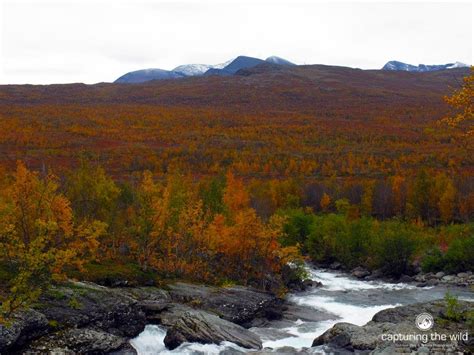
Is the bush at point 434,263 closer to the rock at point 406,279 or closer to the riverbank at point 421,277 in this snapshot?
the riverbank at point 421,277

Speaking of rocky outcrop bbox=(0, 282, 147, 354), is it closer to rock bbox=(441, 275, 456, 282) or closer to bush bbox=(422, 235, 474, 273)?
rock bbox=(441, 275, 456, 282)

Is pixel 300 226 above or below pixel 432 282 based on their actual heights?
above

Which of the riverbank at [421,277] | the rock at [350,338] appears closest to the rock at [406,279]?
the riverbank at [421,277]

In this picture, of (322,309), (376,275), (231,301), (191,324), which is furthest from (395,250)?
(191,324)

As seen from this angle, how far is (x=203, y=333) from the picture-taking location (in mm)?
24281

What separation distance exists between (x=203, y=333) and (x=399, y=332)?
9127 mm

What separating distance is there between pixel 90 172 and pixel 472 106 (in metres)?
28.2

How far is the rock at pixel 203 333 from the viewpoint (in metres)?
24.1

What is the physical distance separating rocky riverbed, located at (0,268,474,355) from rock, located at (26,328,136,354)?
0.13 ft

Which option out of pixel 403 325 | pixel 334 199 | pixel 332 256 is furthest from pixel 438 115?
pixel 403 325

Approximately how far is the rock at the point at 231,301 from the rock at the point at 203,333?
141 inches

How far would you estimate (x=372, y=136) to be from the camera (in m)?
135

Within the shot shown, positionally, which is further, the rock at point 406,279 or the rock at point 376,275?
the rock at point 376,275

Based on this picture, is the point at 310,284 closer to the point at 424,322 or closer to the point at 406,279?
the point at 406,279
